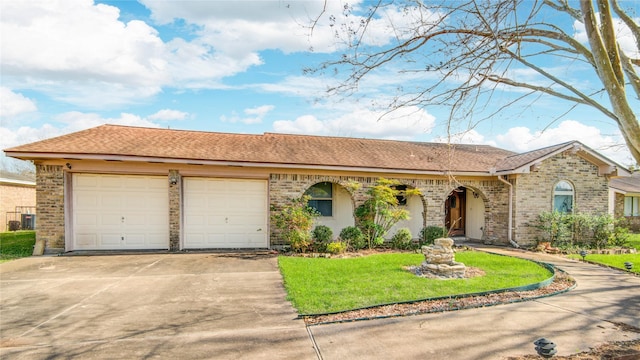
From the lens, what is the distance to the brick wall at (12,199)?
60.2ft

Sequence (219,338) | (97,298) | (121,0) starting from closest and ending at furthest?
(219,338) < (97,298) < (121,0)

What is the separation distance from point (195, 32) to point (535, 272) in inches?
420

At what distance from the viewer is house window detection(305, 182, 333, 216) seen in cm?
1437

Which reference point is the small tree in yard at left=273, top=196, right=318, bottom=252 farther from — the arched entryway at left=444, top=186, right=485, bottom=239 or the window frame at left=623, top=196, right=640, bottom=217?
the window frame at left=623, top=196, right=640, bottom=217

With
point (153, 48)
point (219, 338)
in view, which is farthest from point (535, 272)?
point (153, 48)

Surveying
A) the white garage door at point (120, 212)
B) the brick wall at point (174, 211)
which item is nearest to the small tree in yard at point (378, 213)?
the brick wall at point (174, 211)

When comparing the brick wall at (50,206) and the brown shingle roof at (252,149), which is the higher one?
the brown shingle roof at (252,149)

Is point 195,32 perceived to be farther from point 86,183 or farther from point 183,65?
point 86,183

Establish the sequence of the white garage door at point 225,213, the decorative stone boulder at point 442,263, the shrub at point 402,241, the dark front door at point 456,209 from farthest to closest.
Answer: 1. the dark front door at point 456,209
2. the shrub at point 402,241
3. the white garage door at point 225,213
4. the decorative stone boulder at point 442,263

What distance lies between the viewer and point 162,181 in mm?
12250

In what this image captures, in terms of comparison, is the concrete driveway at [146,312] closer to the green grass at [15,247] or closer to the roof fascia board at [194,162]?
the green grass at [15,247]

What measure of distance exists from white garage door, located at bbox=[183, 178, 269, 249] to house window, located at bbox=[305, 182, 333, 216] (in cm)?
222

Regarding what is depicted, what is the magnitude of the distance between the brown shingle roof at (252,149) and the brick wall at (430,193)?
62 cm

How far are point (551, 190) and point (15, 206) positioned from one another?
26149 mm
